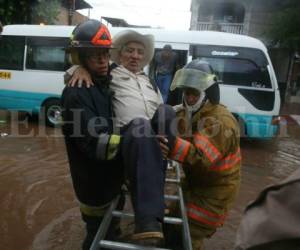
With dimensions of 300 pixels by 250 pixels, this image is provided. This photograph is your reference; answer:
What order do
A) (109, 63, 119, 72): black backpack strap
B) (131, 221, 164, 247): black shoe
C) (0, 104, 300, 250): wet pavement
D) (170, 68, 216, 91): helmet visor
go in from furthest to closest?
1. (0, 104, 300, 250): wet pavement
2. (109, 63, 119, 72): black backpack strap
3. (170, 68, 216, 91): helmet visor
4. (131, 221, 164, 247): black shoe

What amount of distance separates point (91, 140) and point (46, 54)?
6.80 metres

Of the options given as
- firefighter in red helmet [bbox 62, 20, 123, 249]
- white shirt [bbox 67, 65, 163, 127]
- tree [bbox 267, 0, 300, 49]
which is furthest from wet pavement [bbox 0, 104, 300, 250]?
tree [bbox 267, 0, 300, 49]

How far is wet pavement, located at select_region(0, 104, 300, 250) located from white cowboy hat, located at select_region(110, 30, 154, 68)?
1.74m

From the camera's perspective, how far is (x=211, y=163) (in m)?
2.14

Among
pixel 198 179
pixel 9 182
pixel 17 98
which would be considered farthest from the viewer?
pixel 17 98

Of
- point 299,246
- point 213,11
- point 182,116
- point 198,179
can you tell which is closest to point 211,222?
point 198,179

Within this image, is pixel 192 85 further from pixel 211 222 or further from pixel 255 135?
pixel 255 135

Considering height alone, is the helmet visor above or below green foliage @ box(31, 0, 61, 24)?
below

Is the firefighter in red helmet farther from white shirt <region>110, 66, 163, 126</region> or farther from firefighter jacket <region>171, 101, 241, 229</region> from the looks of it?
firefighter jacket <region>171, 101, 241, 229</region>

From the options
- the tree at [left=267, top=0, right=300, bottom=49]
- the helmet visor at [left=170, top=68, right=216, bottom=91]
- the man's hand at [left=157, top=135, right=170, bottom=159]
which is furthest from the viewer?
the tree at [left=267, top=0, right=300, bottom=49]

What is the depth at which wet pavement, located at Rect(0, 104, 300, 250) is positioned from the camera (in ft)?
11.3

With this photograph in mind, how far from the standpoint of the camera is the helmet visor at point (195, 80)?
2.26 metres

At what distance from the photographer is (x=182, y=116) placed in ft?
8.07

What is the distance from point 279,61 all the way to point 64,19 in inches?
419
